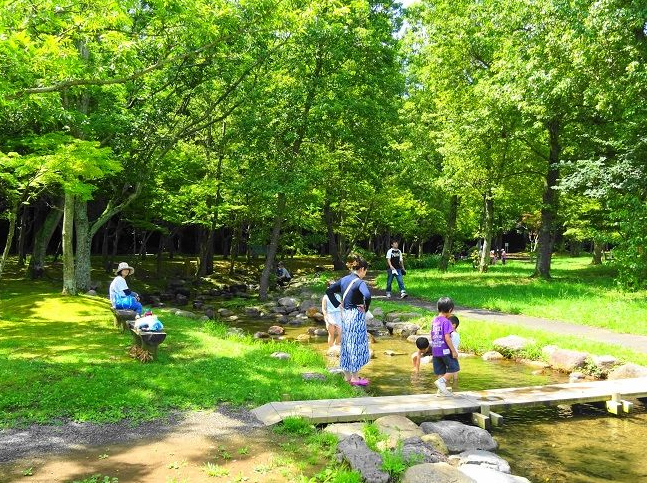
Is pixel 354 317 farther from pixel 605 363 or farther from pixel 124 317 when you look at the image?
pixel 124 317

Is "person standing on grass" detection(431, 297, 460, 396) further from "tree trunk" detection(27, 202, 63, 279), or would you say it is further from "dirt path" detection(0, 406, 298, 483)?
"tree trunk" detection(27, 202, 63, 279)

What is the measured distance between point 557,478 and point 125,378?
626 centimetres

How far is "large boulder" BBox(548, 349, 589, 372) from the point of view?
10.2 meters

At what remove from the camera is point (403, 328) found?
49.2 feet

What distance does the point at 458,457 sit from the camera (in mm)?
5949

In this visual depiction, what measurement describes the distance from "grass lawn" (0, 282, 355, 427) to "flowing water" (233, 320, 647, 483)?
194cm

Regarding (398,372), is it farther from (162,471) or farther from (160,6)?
(160,6)

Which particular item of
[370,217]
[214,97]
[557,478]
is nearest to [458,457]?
[557,478]

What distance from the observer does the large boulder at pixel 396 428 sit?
5832 millimetres

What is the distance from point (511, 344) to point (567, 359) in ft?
5.05

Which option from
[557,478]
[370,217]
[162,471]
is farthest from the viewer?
[370,217]

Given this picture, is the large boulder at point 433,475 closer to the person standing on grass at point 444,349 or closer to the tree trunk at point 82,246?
the person standing on grass at point 444,349

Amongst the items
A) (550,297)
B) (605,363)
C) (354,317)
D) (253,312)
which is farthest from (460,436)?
(253,312)

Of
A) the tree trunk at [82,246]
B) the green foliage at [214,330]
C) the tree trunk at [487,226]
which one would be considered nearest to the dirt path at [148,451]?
the green foliage at [214,330]
